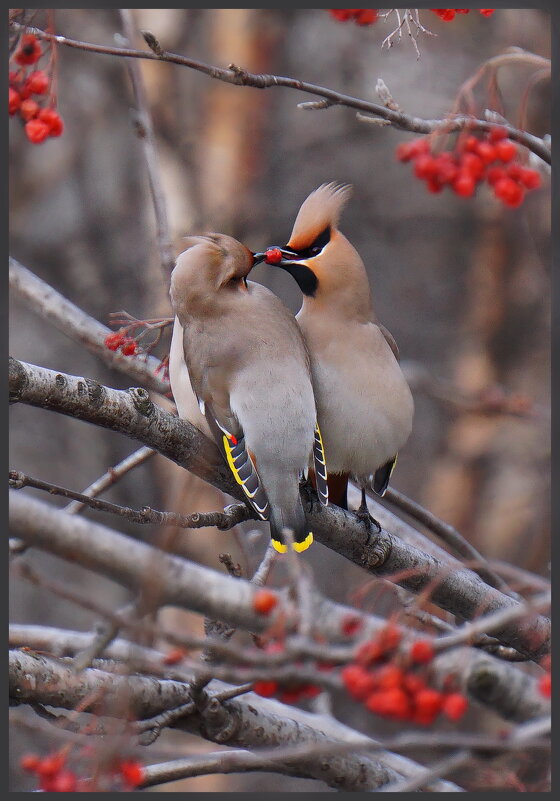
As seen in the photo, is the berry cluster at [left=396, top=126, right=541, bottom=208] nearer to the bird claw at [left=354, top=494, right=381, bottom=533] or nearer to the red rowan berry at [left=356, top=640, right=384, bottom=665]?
the bird claw at [left=354, top=494, right=381, bottom=533]

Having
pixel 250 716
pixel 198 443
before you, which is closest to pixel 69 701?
pixel 250 716

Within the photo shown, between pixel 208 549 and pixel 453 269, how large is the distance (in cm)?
188

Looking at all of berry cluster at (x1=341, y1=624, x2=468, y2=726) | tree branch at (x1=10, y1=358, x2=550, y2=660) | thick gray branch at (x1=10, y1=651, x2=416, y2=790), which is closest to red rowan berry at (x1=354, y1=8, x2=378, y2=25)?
tree branch at (x1=10, y1=358, x2=550, y2=660)

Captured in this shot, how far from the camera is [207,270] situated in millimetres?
3020

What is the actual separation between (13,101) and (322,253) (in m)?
1.05

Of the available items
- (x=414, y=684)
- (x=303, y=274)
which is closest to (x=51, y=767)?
(x=414, y=684)

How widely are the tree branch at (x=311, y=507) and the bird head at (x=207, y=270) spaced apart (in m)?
0.52

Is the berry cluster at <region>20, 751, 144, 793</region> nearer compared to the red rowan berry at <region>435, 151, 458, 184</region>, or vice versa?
the berry cluster at <region>20, 751, 144, 793</region>

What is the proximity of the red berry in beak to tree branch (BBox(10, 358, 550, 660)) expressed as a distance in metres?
0.65

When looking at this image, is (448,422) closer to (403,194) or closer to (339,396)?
(403,194)

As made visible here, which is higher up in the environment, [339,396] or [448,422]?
[448,422]

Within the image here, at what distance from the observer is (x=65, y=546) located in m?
1.38

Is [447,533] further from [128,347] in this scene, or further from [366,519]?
[128,347]

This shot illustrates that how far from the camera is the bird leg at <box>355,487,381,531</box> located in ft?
9.19
